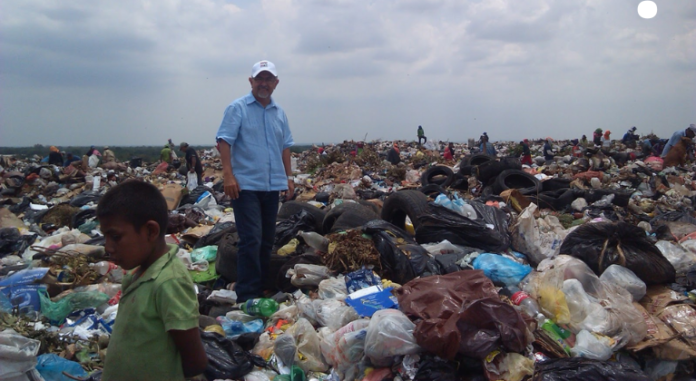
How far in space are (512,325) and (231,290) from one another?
228cm

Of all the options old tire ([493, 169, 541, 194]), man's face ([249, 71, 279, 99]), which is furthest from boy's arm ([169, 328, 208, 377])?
old tire ([493, 169, 541, 194])

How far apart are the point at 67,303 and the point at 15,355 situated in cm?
115

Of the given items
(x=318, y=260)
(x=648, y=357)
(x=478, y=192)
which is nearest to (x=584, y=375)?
(x=648, y=357)

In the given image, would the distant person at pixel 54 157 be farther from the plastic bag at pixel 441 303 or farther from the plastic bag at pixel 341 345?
the plastic bag at pixel 441 303

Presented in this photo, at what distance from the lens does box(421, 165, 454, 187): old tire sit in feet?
31.6

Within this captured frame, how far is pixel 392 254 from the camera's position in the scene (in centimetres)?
370

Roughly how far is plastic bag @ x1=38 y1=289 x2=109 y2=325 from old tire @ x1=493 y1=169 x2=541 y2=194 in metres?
6.19

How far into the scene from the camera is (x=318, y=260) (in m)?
3.94

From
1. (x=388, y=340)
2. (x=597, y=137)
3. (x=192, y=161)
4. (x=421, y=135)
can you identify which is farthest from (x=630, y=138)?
(x=388, y=340)

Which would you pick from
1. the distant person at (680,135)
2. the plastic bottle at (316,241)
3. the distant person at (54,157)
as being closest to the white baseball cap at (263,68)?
the plastic bottle at (316,241)

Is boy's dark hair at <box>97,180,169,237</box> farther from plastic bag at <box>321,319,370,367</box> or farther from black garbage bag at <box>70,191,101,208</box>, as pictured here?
black garbage bag at <box>70,191,101,208</box>

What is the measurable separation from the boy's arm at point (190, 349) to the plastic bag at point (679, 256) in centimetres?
390

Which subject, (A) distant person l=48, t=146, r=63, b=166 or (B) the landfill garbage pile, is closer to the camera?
(B) the landfill garbage pile

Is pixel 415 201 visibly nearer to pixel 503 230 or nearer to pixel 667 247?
pixel 503 230
